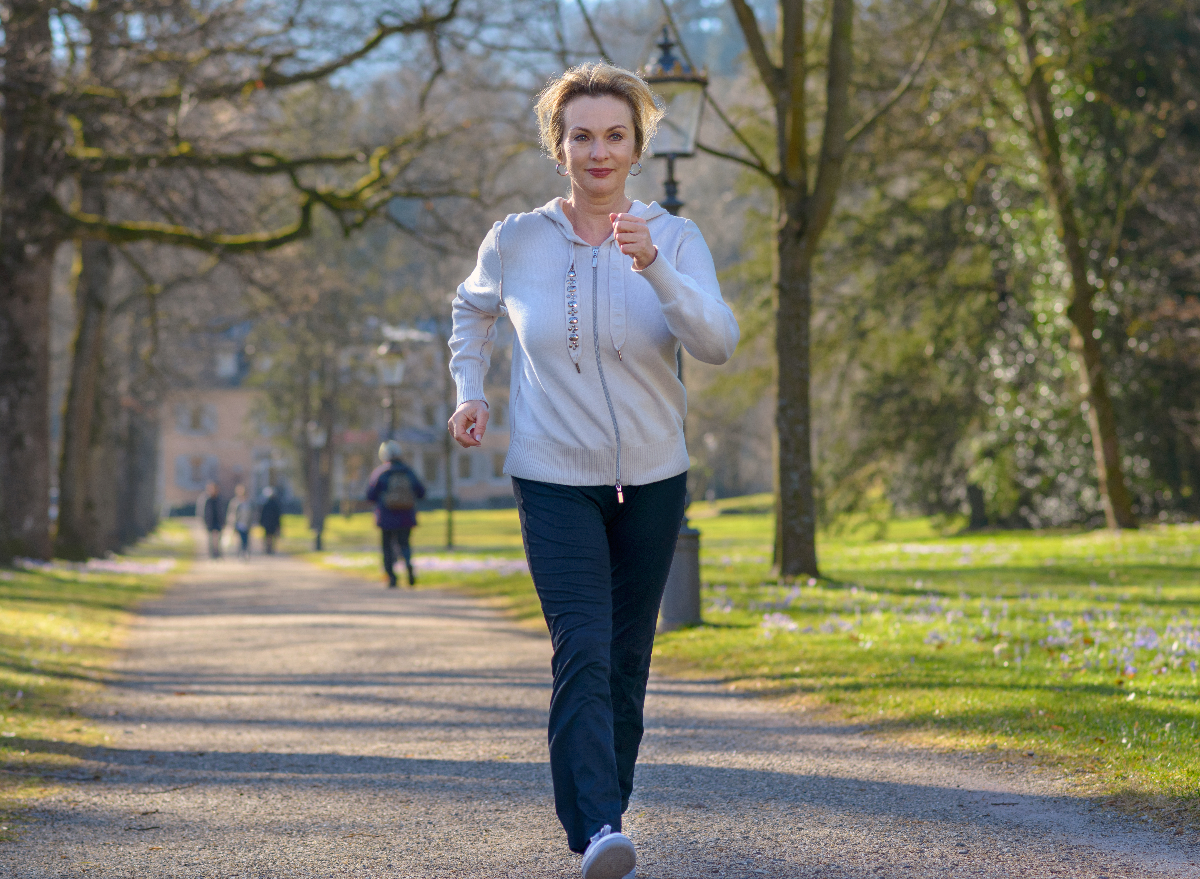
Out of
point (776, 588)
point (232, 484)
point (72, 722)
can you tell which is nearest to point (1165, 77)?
point (776, 588)

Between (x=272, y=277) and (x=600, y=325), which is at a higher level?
(x=272, y=277)

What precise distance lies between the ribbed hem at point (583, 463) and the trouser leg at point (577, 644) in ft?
0.12

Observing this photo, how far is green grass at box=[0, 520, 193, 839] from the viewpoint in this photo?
5.31 meters

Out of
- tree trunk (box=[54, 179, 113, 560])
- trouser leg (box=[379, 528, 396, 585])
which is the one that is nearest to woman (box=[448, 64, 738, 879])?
trouser leg (box=[379, 528, 396, 585])

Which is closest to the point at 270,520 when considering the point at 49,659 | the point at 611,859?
the point at 49,659

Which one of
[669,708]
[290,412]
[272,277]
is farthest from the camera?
[290,412]

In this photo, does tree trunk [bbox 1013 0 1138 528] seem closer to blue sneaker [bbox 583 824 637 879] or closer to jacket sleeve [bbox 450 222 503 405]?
jacket sleeve [bbox 450 222 503 405]

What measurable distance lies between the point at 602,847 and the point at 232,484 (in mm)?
72962

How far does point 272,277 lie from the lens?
1766cm

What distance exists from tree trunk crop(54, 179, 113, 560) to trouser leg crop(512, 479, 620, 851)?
18583mm

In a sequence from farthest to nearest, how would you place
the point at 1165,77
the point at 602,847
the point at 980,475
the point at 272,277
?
the point at 980,475 → the point at 1165,77 → the point at 272,277 → the point at 602,847

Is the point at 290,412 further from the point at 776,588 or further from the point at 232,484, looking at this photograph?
the point at 776,588

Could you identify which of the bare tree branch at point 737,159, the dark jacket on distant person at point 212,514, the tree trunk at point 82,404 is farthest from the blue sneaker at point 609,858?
the dark jacket on distant person at point 212,514

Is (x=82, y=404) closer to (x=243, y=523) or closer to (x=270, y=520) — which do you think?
(x=243, y=523)
